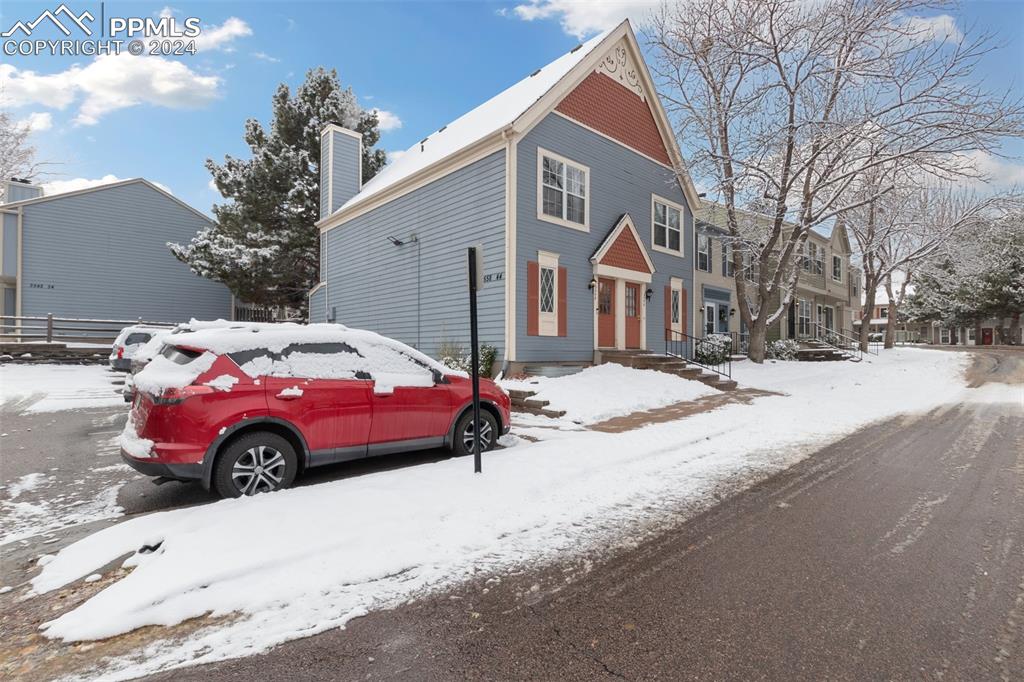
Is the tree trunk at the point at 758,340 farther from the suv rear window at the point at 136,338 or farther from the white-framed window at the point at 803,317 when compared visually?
the suv rear window at the point at 136,338

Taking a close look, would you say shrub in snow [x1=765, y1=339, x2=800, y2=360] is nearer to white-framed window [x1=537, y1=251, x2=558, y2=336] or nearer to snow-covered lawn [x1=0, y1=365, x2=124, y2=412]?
white-framed window [x1=537, y1=251, x2=558, y2=336]

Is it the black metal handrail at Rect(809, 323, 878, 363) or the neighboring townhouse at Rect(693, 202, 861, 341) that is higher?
the neighboring townhouse at Rect(693, 202, 861, 341)

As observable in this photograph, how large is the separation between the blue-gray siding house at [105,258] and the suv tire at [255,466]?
948 inches

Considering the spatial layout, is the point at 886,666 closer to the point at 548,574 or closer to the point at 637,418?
the point at 548,574

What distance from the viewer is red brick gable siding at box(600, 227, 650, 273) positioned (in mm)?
14016

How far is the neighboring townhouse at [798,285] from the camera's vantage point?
22062mm

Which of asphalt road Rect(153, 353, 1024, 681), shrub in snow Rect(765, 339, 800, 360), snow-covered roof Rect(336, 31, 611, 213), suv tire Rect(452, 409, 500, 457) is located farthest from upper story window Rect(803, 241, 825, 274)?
asphalt road Rect(153, 353, 1024, 681)

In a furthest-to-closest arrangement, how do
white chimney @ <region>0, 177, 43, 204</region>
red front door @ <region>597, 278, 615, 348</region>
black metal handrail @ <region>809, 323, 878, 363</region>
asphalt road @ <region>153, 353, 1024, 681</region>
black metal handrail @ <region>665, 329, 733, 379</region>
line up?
black metal handrail @ <region>809, 323, 878, 363</region> < white chimney @ <region>0, 177, 43, 204</region> < black metal handrail @ <region>665, 329, 733, 379</region> < red front door @ <region>597, 278, 615, 348</region> < asphalt road @ <region>153, 353, 1024, 681</region>

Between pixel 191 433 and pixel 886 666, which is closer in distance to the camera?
pixel 886 666

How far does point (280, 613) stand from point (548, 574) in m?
1.53

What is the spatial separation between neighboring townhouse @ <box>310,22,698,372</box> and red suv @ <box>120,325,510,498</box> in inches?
194

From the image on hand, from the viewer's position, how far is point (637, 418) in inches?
348

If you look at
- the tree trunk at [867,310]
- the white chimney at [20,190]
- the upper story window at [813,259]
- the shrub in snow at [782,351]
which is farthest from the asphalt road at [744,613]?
the white chimney at [20,190]

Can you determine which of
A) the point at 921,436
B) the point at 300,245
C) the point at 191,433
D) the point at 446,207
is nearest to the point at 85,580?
the point at 191,433
